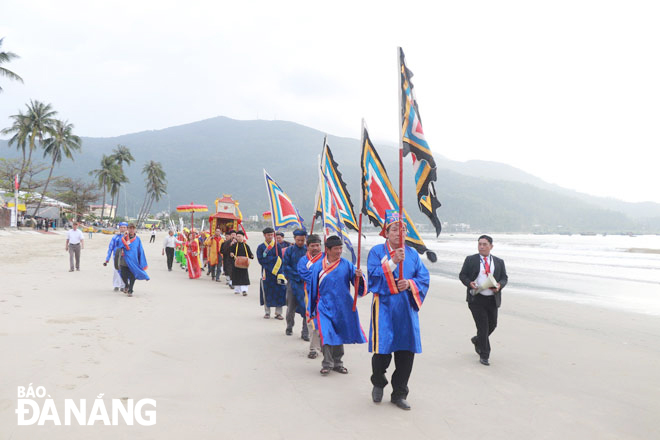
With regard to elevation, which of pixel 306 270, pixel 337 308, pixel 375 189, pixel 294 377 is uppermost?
pixel 375 189

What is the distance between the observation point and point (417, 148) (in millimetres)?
4785

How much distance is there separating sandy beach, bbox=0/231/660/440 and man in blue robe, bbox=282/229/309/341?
1.38ft

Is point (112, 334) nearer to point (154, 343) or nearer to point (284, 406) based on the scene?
point (154, 343)

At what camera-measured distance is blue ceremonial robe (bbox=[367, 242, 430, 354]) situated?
4.40 metres

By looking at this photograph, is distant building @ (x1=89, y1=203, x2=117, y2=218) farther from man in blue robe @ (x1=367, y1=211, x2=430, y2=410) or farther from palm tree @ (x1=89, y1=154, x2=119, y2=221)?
man in blue robe @ (x1=367, y1=211, x2=430, y2=410)

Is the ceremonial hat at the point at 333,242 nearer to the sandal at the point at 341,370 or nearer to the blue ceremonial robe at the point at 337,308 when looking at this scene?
the blue ceremonial robe at the point at 337,308

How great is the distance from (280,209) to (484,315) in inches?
157

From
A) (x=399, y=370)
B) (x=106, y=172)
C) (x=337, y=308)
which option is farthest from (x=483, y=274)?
(x=106, y=172)

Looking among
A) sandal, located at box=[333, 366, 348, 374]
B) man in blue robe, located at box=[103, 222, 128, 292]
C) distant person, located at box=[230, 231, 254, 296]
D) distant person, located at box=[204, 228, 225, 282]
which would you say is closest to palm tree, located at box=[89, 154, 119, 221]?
distant person, located at box=[204, 228, 225, 282]

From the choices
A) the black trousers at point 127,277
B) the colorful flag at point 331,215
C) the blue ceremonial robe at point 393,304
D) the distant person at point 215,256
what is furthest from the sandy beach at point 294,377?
the distant person at point 215,256

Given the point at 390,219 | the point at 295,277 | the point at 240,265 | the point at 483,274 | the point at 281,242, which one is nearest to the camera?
the point at 390,219

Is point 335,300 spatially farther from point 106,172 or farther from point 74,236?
point 106,172

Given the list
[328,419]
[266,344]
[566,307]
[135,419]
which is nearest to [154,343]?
[266,344]

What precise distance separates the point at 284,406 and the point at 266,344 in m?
2.60
